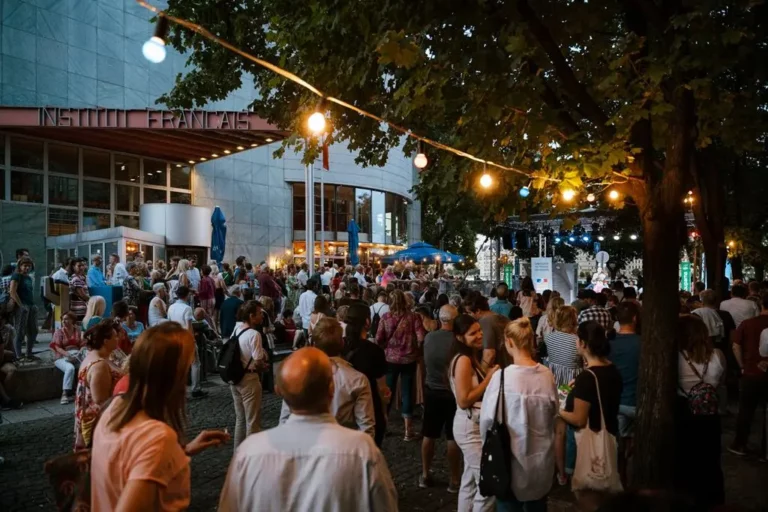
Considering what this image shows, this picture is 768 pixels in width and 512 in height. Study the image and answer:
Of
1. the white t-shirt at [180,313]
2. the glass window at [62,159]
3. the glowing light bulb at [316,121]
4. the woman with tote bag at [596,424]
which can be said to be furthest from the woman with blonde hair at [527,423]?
the glass window at [62,159]

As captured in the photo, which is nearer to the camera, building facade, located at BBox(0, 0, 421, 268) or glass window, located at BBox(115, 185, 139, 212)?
building facade, located at BBox(0, 0, 421, 268)

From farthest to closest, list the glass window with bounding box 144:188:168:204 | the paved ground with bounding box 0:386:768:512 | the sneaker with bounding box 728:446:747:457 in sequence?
the glass window with bounding box 144:188:168:204 < the sneaker with bounding box 728:446:747:457 < the paved ground with bounding box 0:386:768:512

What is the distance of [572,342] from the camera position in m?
6.21

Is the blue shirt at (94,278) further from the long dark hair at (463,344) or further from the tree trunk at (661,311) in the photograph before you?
the tree trunk at (661,311)

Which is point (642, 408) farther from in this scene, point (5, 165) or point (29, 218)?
point (5, 165)

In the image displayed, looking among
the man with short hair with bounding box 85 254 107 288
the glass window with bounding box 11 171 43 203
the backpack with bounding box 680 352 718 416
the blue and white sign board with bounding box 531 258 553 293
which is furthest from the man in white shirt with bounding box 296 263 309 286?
the backpack with bounding box 680 352 718 416

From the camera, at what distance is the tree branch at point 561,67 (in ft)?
16.5

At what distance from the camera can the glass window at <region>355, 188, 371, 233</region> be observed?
1393 inches

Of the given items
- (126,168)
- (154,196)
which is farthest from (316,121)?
(154,196)

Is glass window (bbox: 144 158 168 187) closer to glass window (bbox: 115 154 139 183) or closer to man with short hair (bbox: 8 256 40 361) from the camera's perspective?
Answer: glass window (bbox: 115 154 139 183)

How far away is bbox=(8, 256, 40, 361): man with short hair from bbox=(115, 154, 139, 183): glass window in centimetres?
1244

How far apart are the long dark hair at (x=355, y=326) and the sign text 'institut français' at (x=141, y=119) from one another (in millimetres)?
12278

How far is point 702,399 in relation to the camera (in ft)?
14.3

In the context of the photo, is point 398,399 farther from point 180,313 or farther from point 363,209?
point 363,209
